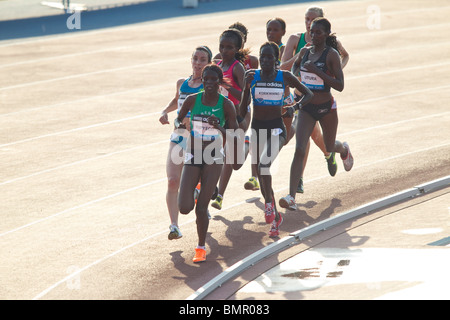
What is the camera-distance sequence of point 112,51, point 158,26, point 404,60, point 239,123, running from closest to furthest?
1. point 239,123
2. point 404,60
3. point 112,51
4. point 158,26

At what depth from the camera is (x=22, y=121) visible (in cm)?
1766

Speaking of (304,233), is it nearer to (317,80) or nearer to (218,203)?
(218,203)

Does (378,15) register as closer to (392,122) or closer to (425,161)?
(392,122)

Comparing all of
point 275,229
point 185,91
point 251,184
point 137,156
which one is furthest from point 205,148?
point 137,156

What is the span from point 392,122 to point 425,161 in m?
2.91

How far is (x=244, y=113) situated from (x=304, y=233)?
1737 mm

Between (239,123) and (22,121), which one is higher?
(239,123)

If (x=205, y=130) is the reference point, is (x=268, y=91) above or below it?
above

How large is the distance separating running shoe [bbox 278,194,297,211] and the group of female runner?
0.04 ft

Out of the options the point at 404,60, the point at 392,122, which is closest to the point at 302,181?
the point at 392,122

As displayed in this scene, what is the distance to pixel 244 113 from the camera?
1080 cm

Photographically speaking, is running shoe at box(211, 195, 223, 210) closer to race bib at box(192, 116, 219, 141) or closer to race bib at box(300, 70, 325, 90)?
race bib at box(192, 116, 219, 141)

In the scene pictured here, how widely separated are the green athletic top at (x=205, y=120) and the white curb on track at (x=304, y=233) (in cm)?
151
